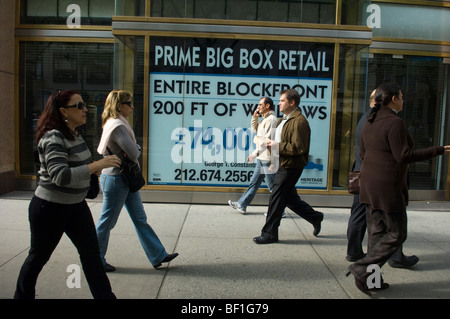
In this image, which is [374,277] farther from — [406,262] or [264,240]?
[264,240]

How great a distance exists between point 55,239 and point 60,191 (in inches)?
14.1

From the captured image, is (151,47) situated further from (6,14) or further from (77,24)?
(6,14)

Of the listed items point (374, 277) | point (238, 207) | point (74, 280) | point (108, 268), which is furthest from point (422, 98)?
point (74, 280)

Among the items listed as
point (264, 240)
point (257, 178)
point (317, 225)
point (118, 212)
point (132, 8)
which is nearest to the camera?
point (118, 212)

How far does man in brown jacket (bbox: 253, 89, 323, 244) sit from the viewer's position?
4430 mm

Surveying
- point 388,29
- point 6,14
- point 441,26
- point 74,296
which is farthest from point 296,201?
point 6,14

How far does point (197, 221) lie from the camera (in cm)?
564

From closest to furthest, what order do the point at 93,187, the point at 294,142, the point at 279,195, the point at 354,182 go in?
the point at 93,187 → the point at 354,182 → the point at 294,142 → the point at 279,195

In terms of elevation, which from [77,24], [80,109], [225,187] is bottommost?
[225,187]

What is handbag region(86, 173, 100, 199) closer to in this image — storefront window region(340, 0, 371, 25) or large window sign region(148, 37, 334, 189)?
large window sign region(148, 37, 334, 189)

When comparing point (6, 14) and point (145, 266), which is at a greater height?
point (6, 14)

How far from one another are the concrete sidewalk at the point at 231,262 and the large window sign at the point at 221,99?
966 mm

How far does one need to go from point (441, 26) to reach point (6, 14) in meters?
7.90

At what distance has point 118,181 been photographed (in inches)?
142
